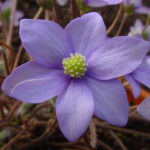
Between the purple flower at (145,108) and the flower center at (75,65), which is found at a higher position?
the flower center at (75,65)

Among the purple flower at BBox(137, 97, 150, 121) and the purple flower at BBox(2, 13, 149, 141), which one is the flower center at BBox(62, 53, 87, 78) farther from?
the purple flower at BBox(137, 97, 150, 121)

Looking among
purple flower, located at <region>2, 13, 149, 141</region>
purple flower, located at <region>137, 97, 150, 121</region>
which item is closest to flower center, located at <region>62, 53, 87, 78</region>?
purple flower, located at <region>2, 13, 149, 141</region>

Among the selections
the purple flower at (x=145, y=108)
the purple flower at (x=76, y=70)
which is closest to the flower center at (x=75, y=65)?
the purple flower at (x=76, y=70)

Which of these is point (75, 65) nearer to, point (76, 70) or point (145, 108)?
point (76, 70)

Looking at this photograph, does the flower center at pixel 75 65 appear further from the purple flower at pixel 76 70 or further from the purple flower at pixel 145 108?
the purple flower at pixel 145 108

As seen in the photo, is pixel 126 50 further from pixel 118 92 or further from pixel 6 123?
pixel 6 123

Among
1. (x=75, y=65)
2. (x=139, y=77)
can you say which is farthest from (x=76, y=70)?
(x=139, y=77)

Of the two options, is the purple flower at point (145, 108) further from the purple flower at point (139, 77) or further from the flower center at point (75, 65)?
the flower center at point (75, 65)

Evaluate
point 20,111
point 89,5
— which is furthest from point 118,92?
point 20,111
